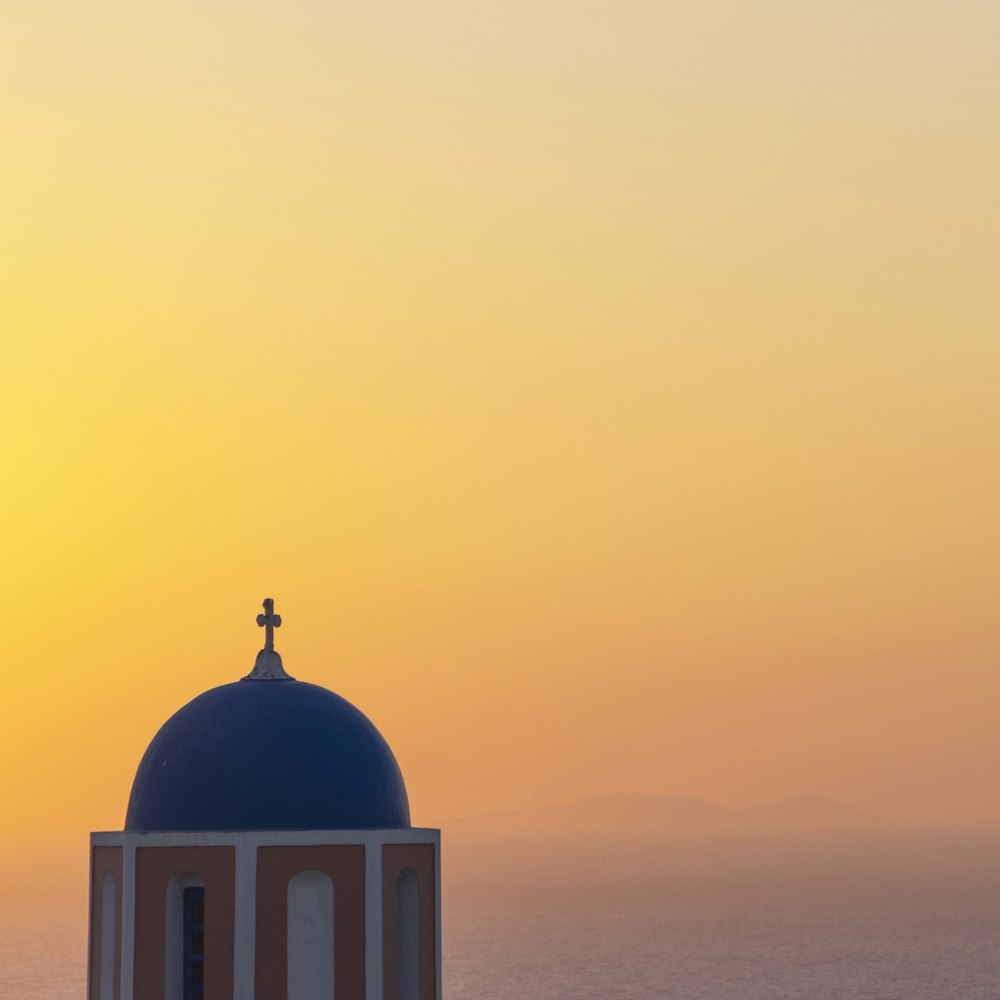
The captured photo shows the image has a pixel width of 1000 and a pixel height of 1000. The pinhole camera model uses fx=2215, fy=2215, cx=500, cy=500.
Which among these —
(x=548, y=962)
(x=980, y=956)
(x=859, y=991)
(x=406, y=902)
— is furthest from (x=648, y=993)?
(x=406, y=902)

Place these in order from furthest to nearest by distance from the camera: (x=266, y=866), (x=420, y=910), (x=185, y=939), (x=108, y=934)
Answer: (x=108, y=934) → (x=420, y=910) → (x=185, y=939) → (x=266, y=866)

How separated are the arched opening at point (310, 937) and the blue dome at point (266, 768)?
2.51ft

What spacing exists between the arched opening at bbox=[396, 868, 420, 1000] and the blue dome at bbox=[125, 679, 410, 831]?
0.81 metres

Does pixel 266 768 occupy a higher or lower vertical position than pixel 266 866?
higher

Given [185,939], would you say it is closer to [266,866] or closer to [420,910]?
[266,866]

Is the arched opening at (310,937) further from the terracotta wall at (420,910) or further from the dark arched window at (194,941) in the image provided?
the dark arched window at (194,941)

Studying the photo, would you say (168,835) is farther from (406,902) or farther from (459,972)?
(459,972)

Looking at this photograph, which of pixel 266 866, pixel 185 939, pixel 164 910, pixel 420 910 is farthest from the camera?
pixel 420 910

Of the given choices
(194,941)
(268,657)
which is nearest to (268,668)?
(268,657)

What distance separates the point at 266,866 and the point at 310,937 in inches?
42.4

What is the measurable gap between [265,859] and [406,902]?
2357mm

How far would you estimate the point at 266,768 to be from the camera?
1134 inches

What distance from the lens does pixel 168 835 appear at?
28562 millimetres

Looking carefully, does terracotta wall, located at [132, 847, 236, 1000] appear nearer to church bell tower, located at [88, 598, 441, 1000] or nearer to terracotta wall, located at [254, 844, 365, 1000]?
church bell tower, located at [88, 598, 441, 1000]
